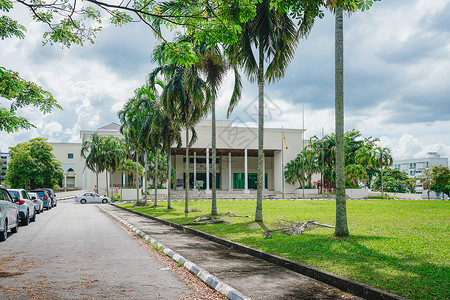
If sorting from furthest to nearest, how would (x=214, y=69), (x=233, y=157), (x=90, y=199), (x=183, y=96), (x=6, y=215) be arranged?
(x=233, y=157) < (x=90, y=199) < (x=183, y=96) < (x=214, y=69) < (x=6, y=215)

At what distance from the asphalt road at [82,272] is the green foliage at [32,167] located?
4768 cm

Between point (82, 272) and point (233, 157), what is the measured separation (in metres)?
69.6

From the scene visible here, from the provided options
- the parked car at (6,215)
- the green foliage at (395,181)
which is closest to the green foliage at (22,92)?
the parked car at (6,215)

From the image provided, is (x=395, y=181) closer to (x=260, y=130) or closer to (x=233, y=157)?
(x=233, y=157)

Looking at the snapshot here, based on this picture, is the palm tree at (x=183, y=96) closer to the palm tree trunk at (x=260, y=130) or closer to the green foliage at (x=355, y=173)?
the palm tree trunk at (x=260, y=130)

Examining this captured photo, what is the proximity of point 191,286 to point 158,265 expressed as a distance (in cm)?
219

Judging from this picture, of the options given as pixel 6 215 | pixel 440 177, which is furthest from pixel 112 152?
pixel 440 177

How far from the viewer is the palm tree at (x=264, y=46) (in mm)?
15844

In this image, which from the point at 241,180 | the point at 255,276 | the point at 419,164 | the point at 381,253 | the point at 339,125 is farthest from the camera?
the point at 419,164

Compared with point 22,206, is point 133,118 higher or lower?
higher

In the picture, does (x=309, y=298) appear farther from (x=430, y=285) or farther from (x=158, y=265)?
(x=158, y=265)

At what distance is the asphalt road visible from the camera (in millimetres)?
6355

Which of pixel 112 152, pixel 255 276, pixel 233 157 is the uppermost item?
pixel 112 152

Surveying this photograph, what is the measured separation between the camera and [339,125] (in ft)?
38.4
